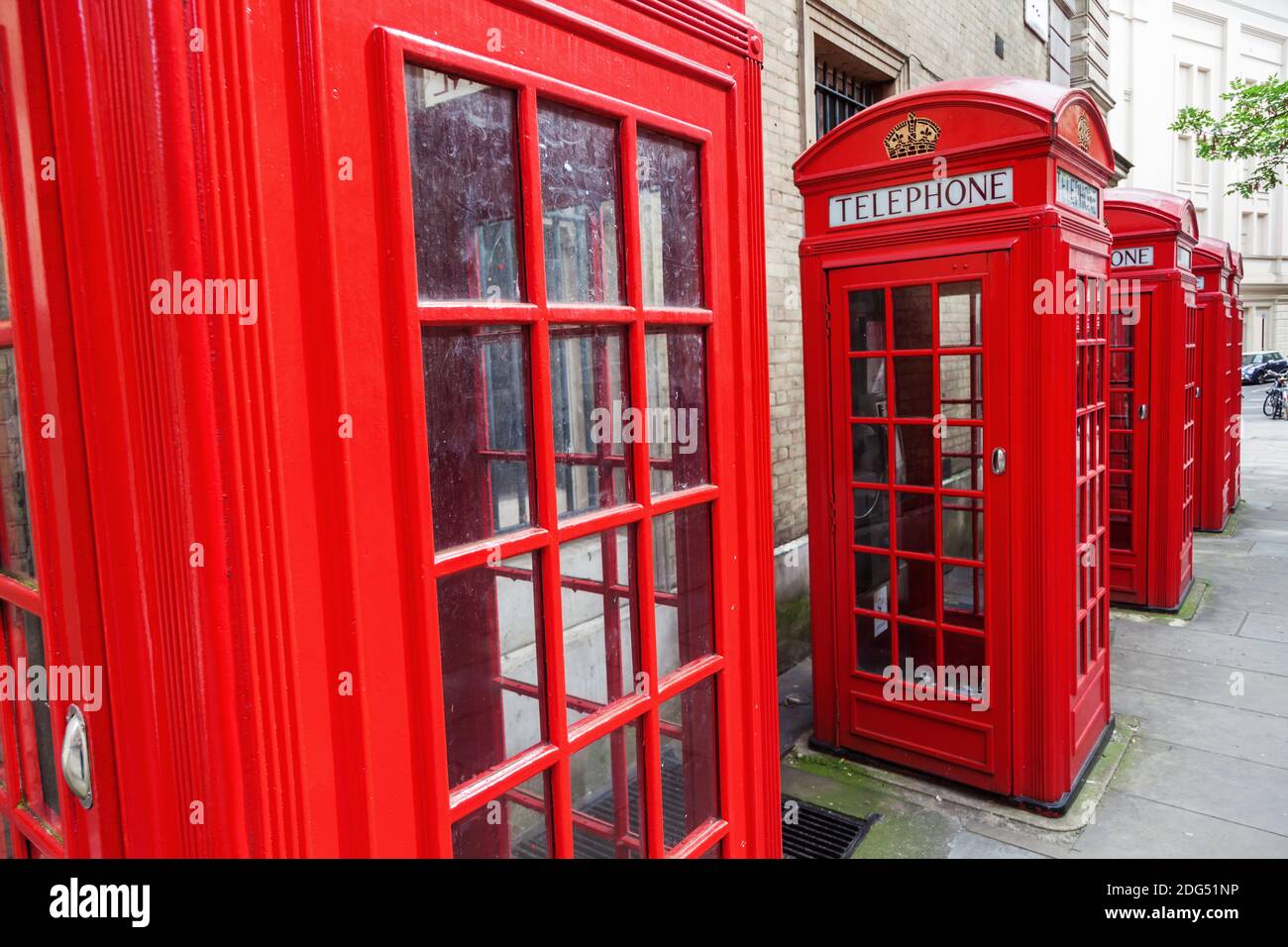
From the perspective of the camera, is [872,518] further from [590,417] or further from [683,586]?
[590,417]

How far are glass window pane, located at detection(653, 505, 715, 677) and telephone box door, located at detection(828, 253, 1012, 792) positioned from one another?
2271 mm

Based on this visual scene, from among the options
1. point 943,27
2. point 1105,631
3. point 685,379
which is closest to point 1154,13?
point 943,27

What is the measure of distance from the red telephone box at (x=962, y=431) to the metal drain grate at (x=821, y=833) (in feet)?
1.73

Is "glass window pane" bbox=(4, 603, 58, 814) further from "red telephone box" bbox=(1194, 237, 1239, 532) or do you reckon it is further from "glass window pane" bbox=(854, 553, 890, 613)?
"red telephone box" bbox=(1194, 237, 1239, 532)

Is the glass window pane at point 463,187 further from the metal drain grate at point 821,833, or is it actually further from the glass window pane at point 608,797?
the metal drain grate at point 821,833

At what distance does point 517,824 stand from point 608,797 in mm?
289

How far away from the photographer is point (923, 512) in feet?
13.3

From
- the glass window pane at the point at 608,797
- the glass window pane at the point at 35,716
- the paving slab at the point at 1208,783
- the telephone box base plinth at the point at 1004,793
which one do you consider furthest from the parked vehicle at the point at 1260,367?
the glass window pane at the point at 35,716

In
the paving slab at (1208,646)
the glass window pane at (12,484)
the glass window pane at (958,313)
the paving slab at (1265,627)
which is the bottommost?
the paving slab at (1208,646)

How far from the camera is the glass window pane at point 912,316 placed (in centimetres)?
382

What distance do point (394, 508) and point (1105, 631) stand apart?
4235 millimetres

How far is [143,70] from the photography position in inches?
39.1

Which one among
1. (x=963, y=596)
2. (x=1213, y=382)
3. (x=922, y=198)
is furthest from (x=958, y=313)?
(x=1213, y=382)

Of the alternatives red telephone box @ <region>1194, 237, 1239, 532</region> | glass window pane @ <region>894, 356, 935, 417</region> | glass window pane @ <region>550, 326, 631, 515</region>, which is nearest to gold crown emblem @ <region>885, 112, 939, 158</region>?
glass window pane @ <region>894, 356, 935, 417</region>
